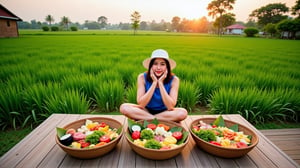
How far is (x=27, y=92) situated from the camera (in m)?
2.58

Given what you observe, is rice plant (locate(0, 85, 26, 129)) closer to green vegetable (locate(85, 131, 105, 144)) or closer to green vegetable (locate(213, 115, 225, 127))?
green vegetable (locate(85, 131, 105, 144))

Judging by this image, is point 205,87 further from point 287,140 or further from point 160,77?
point 160,77

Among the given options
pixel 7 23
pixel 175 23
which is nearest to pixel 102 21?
pixel 175 23

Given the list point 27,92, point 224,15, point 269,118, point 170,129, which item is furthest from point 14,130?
point 224,15

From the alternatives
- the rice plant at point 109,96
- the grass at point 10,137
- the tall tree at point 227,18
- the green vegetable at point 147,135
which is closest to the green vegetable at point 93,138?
the green vegetable at point 147,135

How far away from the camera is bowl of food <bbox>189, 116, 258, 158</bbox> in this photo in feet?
3.64

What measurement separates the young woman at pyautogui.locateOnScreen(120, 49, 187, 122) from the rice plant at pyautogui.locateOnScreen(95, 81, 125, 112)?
95cm

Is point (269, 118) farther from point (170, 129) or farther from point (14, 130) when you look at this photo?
point (14, 130)

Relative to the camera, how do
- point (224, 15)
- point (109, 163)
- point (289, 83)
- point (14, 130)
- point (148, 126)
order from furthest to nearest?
1. point (224, 15)
2. point (289, 83)
3. point (14, 130)
4. point (148, 126)
5. point (109, 163)

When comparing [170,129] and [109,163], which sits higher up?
[170,129]

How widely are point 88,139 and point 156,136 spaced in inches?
19.7

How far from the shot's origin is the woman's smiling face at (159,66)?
1.75 meters

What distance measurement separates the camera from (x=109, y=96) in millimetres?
2738

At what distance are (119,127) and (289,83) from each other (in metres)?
3.68
